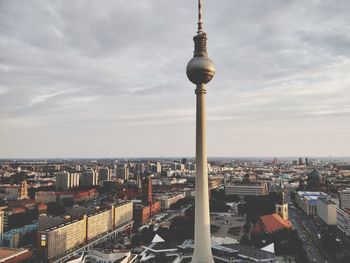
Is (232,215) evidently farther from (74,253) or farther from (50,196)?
(50,196)

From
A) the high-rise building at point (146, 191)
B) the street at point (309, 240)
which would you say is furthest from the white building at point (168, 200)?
the street at point (309, 240)

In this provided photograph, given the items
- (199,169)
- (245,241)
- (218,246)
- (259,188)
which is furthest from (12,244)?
(259,188)

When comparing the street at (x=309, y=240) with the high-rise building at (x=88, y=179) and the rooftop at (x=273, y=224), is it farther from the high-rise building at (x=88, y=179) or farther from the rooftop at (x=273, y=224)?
the high-rise building at (x=88, y=179)

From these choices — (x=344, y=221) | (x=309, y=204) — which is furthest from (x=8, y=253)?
(x=309, y=204)

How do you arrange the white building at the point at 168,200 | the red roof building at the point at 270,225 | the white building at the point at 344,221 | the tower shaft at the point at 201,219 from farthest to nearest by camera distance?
the white building at the point at 168,200
the white building at the point at 344,221
the red roof building at the point at 270,225
the tower shaft at the point at 201,219

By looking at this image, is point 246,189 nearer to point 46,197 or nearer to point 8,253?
point 46,197

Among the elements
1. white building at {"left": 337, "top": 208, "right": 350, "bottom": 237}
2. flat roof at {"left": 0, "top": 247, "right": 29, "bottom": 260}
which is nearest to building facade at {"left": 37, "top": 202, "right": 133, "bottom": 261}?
flat roof at {"left": 0, "top": 247, "right": 29, "bottom": 260}

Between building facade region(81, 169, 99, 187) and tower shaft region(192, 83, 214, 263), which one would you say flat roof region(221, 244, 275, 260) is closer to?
tower shaft region(192, 83, 214, 263)
